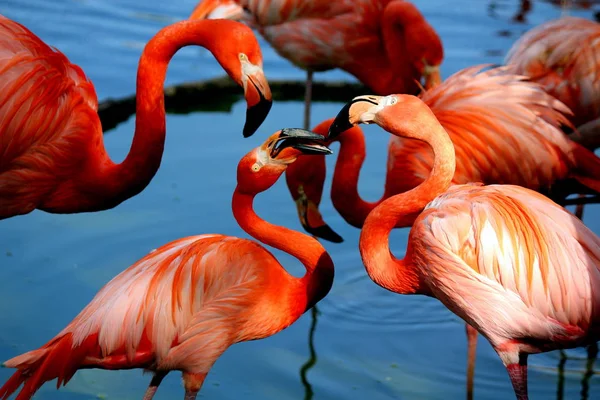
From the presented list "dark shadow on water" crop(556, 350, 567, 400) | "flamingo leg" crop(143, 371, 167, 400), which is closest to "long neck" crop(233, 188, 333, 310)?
"flamingo leg" crop(143, 371, 167, 400)

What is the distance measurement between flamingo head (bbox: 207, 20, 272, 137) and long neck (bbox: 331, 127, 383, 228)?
25.6 inches

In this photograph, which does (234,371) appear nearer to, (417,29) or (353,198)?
(353,198)

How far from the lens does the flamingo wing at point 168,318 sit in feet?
10.8

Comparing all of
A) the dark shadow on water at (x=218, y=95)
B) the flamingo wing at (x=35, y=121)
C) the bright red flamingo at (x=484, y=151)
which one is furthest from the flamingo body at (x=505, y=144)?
the dark shadow on water at (x=218, y=95)

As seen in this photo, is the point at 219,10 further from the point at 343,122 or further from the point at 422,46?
the point at 343,122

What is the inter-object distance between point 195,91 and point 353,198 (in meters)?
3.07

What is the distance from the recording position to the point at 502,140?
4316 mm

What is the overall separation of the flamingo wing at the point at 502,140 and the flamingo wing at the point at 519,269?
961 millimetres

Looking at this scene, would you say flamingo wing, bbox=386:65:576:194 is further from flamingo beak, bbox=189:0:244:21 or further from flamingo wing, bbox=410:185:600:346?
flamingo beak, bbox=189:0:244:21

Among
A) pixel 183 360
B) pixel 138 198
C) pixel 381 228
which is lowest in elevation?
pixel 138 198

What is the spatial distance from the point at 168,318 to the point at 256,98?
0.96 metres

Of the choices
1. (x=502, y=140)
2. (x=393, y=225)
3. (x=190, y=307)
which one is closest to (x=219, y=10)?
(x=502, y=140)

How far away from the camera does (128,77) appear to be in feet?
24.2

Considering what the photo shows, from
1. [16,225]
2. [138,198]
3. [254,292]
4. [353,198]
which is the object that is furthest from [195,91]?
[254,292]
